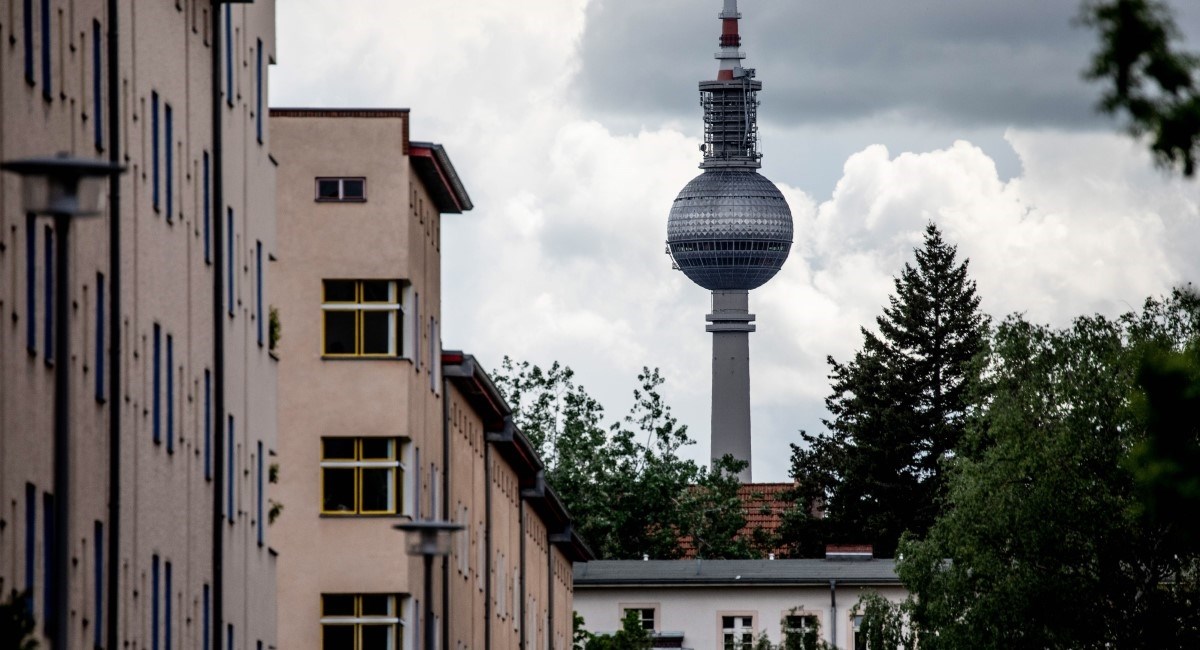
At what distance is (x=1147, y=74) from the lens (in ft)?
42.8

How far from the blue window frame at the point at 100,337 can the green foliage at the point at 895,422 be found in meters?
83.4

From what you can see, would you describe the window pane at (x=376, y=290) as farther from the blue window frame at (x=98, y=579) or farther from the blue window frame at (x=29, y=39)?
the blue window frame at (x=29, y=39)

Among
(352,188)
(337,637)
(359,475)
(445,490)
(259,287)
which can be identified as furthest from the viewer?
(445,490)

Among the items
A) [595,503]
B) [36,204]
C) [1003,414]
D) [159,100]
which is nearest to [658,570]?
[595,503]

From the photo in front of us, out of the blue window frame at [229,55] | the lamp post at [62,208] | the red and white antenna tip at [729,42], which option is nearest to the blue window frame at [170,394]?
the blue window frame at [229,55]

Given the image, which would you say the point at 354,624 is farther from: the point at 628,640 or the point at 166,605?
the point at 628,640

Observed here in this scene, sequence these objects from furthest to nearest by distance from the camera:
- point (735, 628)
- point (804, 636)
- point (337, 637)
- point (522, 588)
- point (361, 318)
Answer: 1. point (735, 628)
2. point (804, 636)
3. point (522, 588)
4. point (361, 318)
5. point (337, 637)

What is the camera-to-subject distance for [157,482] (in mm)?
33031

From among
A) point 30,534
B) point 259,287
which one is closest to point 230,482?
point 259,287

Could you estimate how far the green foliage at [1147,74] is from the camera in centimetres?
1293

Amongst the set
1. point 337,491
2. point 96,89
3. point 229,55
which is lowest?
point 337,491

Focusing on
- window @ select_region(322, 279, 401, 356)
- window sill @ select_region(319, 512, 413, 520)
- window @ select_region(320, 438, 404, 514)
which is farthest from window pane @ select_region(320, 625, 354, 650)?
window @ select_region(322, 279, 401, 356)

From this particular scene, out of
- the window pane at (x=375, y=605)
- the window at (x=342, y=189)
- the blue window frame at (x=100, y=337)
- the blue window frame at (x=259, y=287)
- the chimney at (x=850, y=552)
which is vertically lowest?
the window pane at (x=375, y=605)

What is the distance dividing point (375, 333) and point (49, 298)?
18725mm
